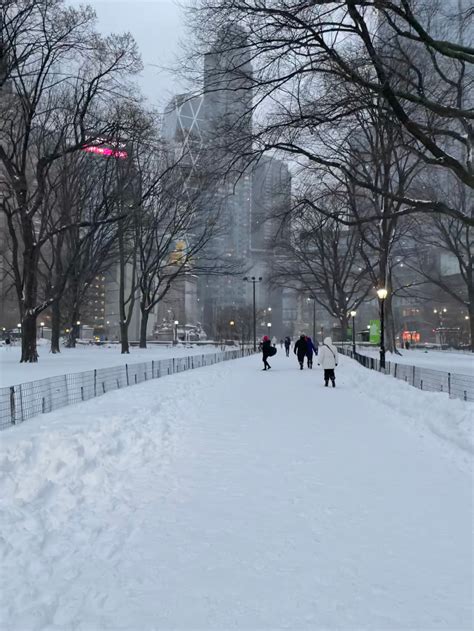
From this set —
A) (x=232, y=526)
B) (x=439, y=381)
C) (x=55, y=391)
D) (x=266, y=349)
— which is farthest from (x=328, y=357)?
(x=232, y=526)

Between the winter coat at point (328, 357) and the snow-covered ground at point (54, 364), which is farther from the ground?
the winter coat at point (328, 357)

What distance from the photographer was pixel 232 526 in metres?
4.41

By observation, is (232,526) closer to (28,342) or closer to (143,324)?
(28,342)

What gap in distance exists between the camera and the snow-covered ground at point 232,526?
310 centimetres

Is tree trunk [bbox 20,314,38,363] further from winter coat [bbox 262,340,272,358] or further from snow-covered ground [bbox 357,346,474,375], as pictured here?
snow-covered ground [bbox 357,346,474,375]

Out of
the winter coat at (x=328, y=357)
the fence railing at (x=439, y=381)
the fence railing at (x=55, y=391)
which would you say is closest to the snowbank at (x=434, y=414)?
the fence railing at (x=439, y=381)

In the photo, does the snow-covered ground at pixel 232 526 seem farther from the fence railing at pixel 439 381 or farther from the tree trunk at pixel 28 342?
the tree trunk at pixel 28 342

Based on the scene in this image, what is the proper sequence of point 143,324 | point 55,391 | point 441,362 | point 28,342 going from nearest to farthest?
point 55,391
point 28,342
point 441,362
point 143,324

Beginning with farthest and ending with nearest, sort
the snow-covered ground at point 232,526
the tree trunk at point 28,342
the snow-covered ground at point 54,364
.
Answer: the tree trunk at point 28,342 → the snow-covered ground at point 54,364 → the snow-covered ground at point 232,526

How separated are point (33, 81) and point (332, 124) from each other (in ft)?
49.3

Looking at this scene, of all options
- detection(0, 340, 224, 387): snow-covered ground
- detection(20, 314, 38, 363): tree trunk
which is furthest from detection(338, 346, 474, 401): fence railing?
detection(20, 314, 38, 363): tree trunk

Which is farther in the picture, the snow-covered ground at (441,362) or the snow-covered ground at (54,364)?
the snow-covered ground at (441,362)

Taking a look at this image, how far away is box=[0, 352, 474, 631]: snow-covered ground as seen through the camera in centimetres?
310

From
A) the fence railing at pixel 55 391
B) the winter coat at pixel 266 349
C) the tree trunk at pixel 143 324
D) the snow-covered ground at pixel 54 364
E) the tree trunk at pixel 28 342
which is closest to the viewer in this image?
the fence railing at pixel 55 391
